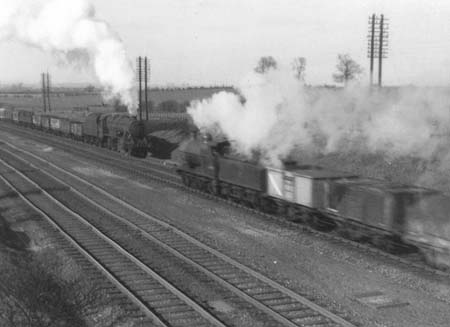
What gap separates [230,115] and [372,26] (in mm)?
24977

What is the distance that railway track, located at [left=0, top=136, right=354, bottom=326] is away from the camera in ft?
37.0

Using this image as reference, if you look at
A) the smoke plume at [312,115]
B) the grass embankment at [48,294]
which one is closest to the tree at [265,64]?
the smoke plume at [312,115]

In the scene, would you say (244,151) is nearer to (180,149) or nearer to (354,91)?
(180,149)

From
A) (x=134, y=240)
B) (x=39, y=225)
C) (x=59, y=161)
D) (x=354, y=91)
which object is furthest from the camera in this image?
(x=59, y=161)

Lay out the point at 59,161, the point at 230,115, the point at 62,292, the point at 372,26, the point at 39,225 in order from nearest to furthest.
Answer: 1. the point at 62,292
2. the point at 39,225
3. the point at 230,115
4. the point at 59,161
5. the point at 372,26

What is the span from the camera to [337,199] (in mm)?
16172

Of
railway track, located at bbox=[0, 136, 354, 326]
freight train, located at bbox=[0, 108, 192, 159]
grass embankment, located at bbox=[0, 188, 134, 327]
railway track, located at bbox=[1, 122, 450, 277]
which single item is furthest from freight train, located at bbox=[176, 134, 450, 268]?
freight train, located at bbox=[0, 108, 192, 159]

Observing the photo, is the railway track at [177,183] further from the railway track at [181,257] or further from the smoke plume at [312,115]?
the railway track at [181,257]

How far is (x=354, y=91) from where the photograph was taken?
28.4m

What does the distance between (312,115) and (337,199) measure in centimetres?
1076

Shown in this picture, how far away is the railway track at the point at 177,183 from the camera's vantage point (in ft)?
47.3

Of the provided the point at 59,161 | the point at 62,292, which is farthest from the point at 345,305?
the point at 59,161

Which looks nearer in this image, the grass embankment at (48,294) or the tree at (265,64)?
the grass embankment at (48,294)

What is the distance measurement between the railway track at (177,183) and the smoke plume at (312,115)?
8.82ft
